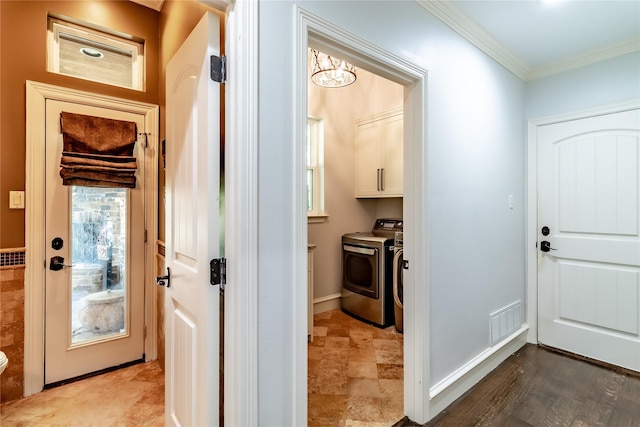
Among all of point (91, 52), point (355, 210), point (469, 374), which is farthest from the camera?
point (355, 210)

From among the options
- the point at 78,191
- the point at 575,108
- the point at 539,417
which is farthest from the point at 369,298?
the point at 78,191

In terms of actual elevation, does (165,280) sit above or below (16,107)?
below

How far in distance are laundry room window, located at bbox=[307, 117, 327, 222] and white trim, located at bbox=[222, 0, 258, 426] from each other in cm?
248

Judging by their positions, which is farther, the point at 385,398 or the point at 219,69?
the point at 385,398

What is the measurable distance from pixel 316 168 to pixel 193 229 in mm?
2489

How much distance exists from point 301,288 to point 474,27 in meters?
2.11

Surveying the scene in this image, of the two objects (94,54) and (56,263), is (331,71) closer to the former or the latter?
(94,54)

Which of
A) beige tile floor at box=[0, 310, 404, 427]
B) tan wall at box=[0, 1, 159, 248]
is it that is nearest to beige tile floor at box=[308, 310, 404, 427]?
beige tile floor at box=[0, 310, 404, 427]

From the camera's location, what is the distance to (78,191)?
7.41 feet

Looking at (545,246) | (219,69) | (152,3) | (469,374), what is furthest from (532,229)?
(152,3)

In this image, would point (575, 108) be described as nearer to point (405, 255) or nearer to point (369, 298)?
point (405, 255)

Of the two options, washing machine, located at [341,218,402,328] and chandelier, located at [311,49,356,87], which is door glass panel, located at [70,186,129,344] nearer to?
chandelier, located at [311,49,356,87]

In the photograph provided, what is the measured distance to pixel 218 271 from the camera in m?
1.15

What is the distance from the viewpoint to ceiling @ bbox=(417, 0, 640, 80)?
1908 mm
